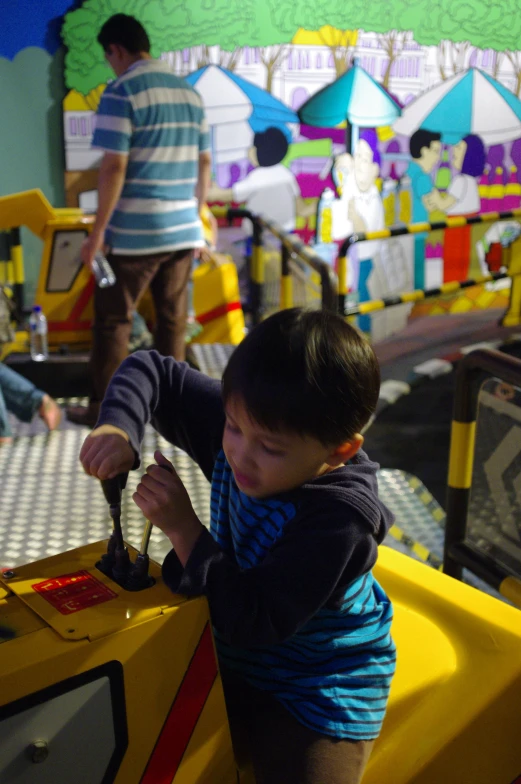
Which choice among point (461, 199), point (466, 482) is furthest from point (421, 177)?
point (466, 482)

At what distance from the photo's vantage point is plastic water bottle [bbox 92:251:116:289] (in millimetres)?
3320

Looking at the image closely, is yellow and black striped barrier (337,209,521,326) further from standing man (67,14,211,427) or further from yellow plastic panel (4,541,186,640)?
yellow plastic panel (4,541,186,640)

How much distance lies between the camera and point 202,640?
1.08m

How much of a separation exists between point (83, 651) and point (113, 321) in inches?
100.0

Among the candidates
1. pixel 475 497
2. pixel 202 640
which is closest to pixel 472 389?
pixel 475 497

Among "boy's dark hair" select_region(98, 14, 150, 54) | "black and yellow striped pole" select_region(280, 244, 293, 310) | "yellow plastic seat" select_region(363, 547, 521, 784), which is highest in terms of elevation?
"boy's dark hair" select_region(98, 14, 150, 54)

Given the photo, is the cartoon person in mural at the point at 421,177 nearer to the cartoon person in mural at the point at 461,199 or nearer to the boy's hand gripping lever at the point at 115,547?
the cartoon person in mural at the point at 461,199

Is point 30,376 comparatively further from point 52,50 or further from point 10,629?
point 10,629

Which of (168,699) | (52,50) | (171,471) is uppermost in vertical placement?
(52,50)

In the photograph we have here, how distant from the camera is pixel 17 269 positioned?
4.54 m

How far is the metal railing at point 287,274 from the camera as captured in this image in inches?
138

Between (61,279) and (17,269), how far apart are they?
43cm

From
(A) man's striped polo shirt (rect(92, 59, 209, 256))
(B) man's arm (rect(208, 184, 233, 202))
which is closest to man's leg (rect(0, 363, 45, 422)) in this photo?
(A) man's striped polo shirt (rect(92, 59, 209, 256))

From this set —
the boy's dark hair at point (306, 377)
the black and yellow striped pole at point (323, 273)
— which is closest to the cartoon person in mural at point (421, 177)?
the black and yellow striped pole at point (323, 273)
